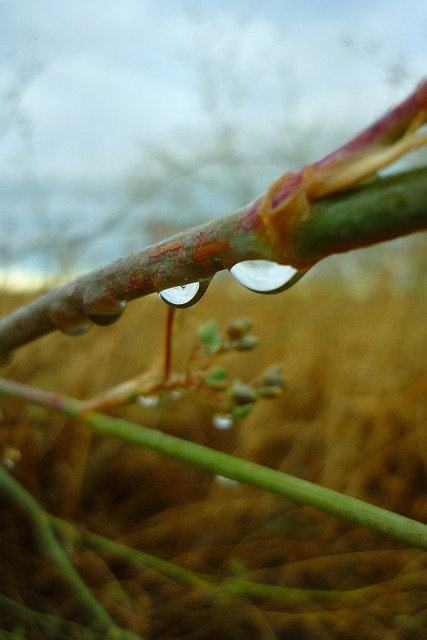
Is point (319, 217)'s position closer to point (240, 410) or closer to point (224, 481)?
point (240, 410)

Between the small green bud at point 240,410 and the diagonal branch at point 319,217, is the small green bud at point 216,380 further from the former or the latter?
the diagonal branch at point 319,217

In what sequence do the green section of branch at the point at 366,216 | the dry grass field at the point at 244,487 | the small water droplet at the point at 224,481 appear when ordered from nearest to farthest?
1. the green section of branch at the point at 366,216
2. the small water droplet at the point at 224,481
3. the dry grass field at the point at 244,487

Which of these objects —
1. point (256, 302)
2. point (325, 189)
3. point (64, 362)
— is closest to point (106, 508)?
point (64, 362)

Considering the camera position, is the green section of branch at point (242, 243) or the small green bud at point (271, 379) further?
the small green bud at point (271, 379)

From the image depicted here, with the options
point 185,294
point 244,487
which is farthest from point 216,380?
point 244,487

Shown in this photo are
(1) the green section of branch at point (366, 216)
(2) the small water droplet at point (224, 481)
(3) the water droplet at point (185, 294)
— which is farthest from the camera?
(2) the small water droplet at point (224, 481)

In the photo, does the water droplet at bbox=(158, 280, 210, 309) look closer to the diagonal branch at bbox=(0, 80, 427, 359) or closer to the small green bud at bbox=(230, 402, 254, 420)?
the diagonal branch at bbox=(0, 80, 427, 359)

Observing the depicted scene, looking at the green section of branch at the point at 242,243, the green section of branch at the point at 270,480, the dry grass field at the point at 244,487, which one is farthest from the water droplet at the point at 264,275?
the dry grass field at the point at 244,487
